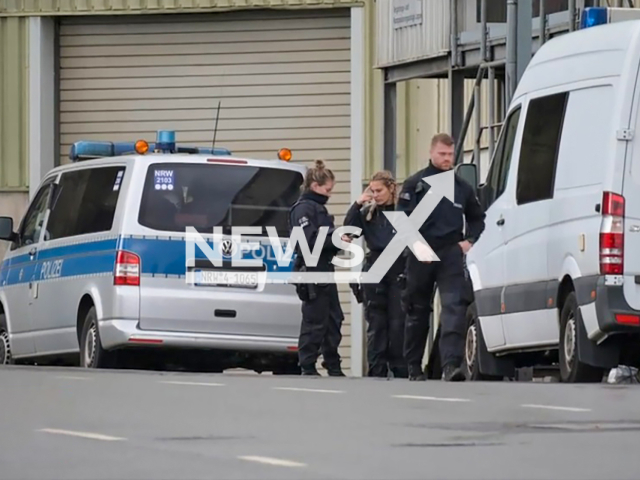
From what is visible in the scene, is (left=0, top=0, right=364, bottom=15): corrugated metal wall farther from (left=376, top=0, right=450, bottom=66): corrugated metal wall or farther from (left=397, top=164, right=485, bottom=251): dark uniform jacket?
(left=397, top=164, right=485, bottom=251): dark uniform jacket

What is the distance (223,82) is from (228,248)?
11.9m

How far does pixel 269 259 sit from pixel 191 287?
65 centimetres

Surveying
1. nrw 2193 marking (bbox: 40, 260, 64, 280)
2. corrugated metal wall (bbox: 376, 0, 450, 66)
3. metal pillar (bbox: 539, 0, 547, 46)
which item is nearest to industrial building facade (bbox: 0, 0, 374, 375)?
corrugated metal wall (bbox: 376, 0, 450, 66)

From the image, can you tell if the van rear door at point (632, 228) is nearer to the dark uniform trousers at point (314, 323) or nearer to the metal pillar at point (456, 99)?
the dark uniform trousers at point (314, 323)

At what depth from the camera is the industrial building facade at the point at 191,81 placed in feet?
87.7

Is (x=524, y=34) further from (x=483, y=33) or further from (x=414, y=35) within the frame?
(x=414, y=35)

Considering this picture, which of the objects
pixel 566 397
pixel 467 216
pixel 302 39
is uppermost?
pixel 302 39

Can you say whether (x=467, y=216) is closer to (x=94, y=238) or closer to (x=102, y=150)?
(x=94, y=238)

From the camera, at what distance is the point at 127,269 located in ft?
50.3

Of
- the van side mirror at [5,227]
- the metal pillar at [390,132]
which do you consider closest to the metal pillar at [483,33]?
the metal pillar at [390,132]

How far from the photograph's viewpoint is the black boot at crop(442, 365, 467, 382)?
42.7 feet

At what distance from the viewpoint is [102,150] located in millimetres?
18141

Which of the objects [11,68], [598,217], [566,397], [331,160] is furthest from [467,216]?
[11,68]

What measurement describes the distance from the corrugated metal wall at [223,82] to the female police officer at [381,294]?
11260mm
